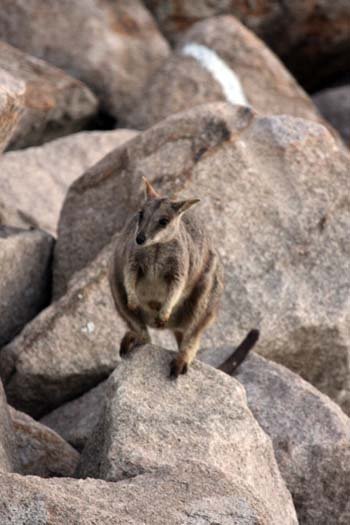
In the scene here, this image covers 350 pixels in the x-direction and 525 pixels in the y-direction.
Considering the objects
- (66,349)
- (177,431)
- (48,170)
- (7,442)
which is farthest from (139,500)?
(48,170)

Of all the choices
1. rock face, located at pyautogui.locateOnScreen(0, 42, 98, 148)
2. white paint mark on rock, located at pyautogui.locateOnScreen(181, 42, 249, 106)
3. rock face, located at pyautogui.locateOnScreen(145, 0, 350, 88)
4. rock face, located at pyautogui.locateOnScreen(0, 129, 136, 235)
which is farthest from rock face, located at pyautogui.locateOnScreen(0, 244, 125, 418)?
rock face, located at pyautogui.locateOnScreen(145, 0, 350, 88)

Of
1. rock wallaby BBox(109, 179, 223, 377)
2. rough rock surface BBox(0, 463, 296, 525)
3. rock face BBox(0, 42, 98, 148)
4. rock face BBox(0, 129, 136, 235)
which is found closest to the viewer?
rough rock surface BBox(0, 463, 296, 525)

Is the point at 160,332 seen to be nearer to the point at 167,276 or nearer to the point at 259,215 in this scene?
the point at 259,215

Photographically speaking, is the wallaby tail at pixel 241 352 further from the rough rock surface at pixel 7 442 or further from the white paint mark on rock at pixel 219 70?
the white paint mark on rock at pixel 219 70

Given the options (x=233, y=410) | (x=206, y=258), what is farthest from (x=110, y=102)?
(x=233, y=410)

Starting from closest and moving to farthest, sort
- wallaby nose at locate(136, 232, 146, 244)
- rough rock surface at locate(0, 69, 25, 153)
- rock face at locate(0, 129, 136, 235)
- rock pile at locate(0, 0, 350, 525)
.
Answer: rock pile at locate(0, 0, 350, 525) → wallaby nose at locate(136, 232, 146, 244) → rough rock surface at locate(0, 69, 25, 153) → rock face at locate(0, 129, 136, 235)

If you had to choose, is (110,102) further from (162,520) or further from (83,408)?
(162,520)

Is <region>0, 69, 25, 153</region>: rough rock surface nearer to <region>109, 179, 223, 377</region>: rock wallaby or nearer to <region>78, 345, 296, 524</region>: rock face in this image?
<region>109, 179, 223, 377</region>: rock wallaby
